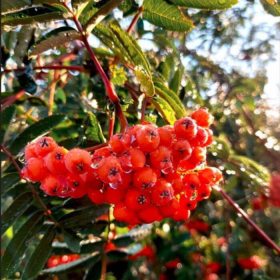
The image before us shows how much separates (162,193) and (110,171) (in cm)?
16

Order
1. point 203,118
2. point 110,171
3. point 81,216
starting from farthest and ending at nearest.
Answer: point 81,216 → point 203,118 → point 110,171

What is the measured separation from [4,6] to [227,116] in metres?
2.21

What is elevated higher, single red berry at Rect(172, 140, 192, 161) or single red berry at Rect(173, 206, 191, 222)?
single red berry at Rect(172, 140, 192, 161)

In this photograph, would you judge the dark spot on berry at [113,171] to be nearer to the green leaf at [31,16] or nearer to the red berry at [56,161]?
the red berry at [56,161]

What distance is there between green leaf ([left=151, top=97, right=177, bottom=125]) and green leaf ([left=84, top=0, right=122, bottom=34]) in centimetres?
33

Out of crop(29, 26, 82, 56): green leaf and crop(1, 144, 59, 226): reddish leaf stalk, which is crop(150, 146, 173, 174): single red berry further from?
crop(1, 144, 59, 226): reddish leaf stalk

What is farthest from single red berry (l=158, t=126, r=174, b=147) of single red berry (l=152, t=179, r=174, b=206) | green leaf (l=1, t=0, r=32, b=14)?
green leaf (l=1, t=0, r=32, b=14)

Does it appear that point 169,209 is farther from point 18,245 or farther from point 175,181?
point 18,245

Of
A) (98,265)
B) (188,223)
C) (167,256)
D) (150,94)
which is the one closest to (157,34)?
(150,94)

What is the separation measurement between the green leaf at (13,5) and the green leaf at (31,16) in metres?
0.02

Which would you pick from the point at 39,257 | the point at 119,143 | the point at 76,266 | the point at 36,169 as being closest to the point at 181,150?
the point at 119,143

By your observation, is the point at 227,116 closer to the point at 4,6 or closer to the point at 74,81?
the point at 74,81

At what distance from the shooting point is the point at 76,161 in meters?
1.02

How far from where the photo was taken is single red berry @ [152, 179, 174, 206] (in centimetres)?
105
